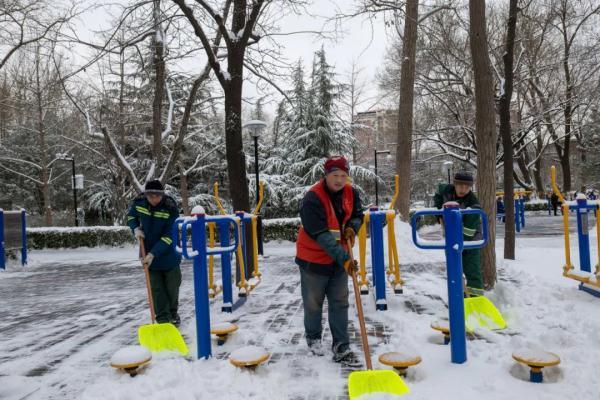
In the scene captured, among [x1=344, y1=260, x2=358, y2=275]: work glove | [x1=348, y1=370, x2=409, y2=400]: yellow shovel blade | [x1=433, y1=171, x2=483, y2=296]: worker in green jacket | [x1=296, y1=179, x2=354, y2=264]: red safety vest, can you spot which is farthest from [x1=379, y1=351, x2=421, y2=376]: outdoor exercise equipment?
[x1=433, y1=171, x2=483, y2=296]: worker in green jacket

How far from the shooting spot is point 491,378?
3.15 meters

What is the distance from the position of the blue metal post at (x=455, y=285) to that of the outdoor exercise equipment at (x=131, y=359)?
2438 millimetres

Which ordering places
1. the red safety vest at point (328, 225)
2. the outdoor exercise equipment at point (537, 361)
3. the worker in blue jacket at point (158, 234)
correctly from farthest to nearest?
1. the worker in blue jacket at point (158, 234)
2. the red safety vest at point (328, 225)
3. the outdoor exercise equipment at point (537, 361)

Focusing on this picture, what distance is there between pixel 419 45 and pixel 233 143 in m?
17.8

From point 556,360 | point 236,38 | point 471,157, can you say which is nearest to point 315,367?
point 556,360

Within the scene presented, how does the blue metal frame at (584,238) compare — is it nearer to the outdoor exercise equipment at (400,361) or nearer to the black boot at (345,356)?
the outdoor exercise equipment at (400,361)

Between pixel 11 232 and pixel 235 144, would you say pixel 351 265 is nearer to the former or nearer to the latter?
pixel 235 144

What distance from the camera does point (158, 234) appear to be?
488 centimetres

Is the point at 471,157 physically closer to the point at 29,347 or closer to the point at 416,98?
the point at 416,98

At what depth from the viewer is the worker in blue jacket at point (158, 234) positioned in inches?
190

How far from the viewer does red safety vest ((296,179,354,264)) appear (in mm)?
3592

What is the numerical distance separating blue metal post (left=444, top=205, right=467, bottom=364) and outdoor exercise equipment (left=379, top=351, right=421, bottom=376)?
41 cm

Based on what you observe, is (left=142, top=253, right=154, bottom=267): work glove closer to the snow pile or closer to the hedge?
the snow pile

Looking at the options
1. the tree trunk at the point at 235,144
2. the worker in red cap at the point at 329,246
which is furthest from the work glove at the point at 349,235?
the tree trunk at the point at 235,144
